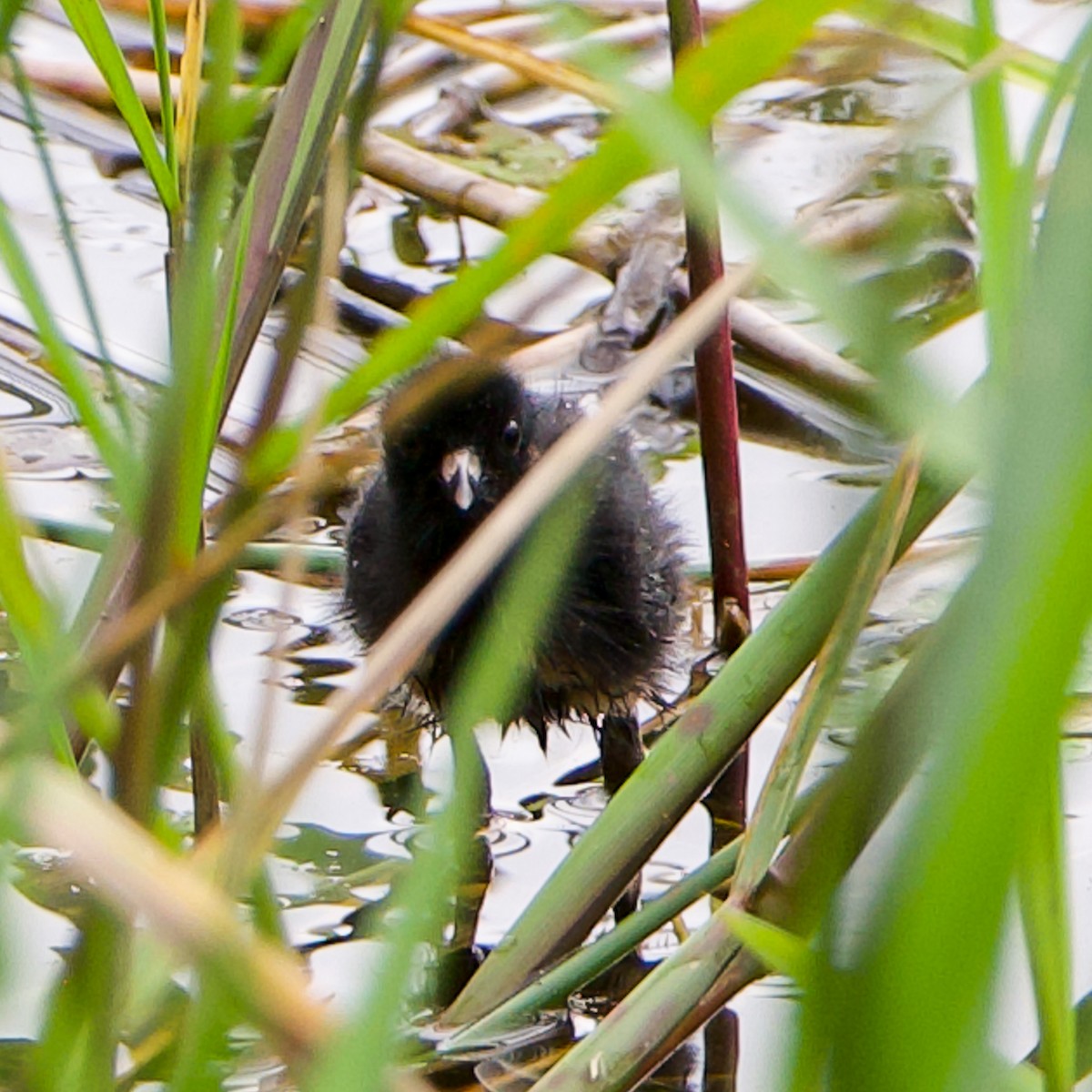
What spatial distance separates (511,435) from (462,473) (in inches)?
5.3

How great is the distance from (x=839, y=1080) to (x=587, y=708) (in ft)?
6.73

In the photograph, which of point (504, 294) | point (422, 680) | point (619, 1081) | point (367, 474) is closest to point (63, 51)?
point (504, 294)

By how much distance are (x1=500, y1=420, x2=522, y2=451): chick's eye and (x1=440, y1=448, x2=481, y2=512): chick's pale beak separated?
0.06 meters

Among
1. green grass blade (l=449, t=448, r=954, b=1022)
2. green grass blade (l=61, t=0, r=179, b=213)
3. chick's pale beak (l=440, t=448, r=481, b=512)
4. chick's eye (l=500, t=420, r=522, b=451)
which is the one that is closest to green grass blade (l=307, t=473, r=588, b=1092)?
green grass blade (l=449, t=448, r=954, b=1022)

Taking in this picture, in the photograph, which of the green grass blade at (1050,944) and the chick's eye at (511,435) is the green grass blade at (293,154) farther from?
the chick's eye at (511,435)

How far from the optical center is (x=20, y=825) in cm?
87

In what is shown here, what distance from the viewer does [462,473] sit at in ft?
8.96

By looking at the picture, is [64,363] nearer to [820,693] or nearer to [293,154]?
[293,154]

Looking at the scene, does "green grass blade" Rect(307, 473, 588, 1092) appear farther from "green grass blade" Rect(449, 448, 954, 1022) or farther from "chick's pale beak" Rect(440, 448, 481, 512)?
"chick's pale beak" Rect(440, 448, 481, 512)

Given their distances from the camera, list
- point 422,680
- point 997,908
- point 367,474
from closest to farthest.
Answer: point 997,908 → point 422,680 → point 367,474

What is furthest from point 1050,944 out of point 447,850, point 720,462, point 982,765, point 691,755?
point 720,462

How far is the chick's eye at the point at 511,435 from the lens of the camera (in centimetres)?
282

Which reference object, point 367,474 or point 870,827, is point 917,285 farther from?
point 367,474

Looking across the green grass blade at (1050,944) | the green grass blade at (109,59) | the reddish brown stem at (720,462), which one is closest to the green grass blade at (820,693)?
the green grass blade at (1050,944)
